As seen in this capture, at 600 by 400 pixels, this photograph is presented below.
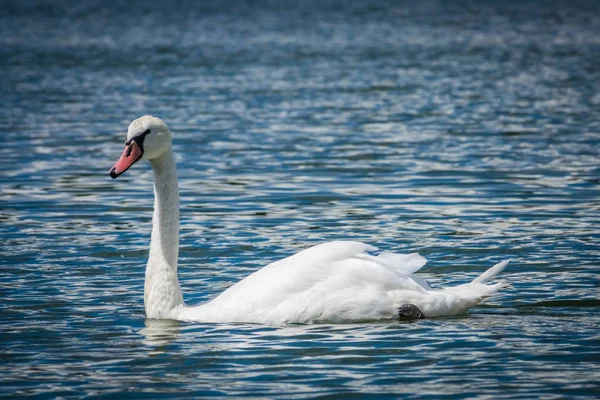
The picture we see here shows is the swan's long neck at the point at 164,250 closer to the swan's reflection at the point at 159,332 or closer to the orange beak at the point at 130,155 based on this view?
the swan's reflection at the point at 159,332

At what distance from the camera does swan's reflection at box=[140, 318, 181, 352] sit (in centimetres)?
973

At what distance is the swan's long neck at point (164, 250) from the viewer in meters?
10.4

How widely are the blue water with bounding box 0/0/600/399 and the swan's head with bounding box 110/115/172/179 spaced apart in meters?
1.42

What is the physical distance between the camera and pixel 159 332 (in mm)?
10086

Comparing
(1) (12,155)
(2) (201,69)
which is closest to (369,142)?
(1) (12,155)

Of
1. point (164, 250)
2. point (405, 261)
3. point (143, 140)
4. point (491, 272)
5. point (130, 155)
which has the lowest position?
point (491, 272)

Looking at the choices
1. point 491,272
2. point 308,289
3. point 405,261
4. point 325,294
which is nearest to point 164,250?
point 308,289

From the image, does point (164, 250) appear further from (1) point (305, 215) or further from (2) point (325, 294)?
(1) point (305, 215)

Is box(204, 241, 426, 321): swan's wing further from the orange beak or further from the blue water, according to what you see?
the orange beak

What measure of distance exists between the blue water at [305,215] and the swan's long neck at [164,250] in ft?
0.63

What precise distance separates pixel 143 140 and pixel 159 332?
1623 mm

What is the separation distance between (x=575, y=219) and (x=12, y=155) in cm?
1038

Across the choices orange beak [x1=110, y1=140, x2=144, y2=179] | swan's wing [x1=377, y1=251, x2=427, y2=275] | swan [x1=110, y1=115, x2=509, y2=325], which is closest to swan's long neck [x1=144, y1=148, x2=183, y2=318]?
swan [x1=110, y1=115, x2=509, y2=325]

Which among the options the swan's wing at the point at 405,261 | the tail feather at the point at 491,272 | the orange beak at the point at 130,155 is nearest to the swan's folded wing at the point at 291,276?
the swan's wing at the point at 405,261
